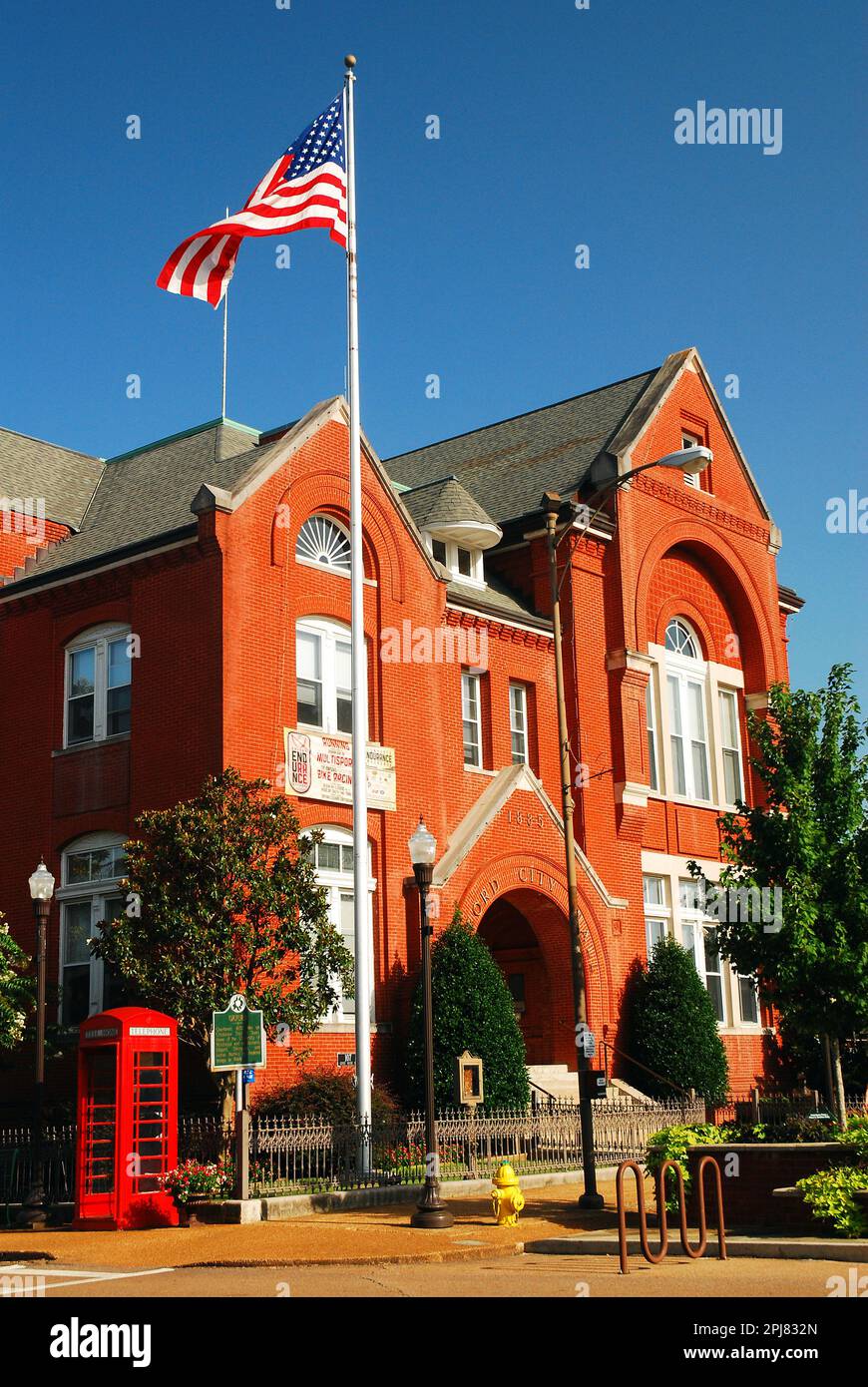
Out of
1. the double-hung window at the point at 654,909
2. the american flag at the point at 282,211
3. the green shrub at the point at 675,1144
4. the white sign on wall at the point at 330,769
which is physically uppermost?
the american flag at the point at 282,211

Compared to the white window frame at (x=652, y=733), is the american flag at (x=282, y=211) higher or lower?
higher

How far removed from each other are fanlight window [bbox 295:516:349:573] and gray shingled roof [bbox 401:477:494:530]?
11.9 ft

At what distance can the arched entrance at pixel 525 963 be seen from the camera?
1221 inches

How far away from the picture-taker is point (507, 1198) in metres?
18.2

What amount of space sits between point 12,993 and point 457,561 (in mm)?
13875

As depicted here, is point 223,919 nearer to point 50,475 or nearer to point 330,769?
point 330,769

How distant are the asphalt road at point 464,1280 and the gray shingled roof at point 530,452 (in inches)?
877

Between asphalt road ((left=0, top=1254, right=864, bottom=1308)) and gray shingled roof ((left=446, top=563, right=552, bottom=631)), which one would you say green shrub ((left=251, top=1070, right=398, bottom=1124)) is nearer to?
asphalt road ((left=0, top=1254, right=864, bottom=1308))

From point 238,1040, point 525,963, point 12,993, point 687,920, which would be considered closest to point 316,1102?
point 238,1040

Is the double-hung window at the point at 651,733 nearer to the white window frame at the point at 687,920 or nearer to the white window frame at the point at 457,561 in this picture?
the white window frame at the point at 687,920

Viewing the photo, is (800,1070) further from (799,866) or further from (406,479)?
(406,479)

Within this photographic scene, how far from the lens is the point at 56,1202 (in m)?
21.6

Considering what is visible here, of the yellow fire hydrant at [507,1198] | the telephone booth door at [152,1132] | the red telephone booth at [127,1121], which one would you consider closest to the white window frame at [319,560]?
the red telephone booth at [127,1121]
